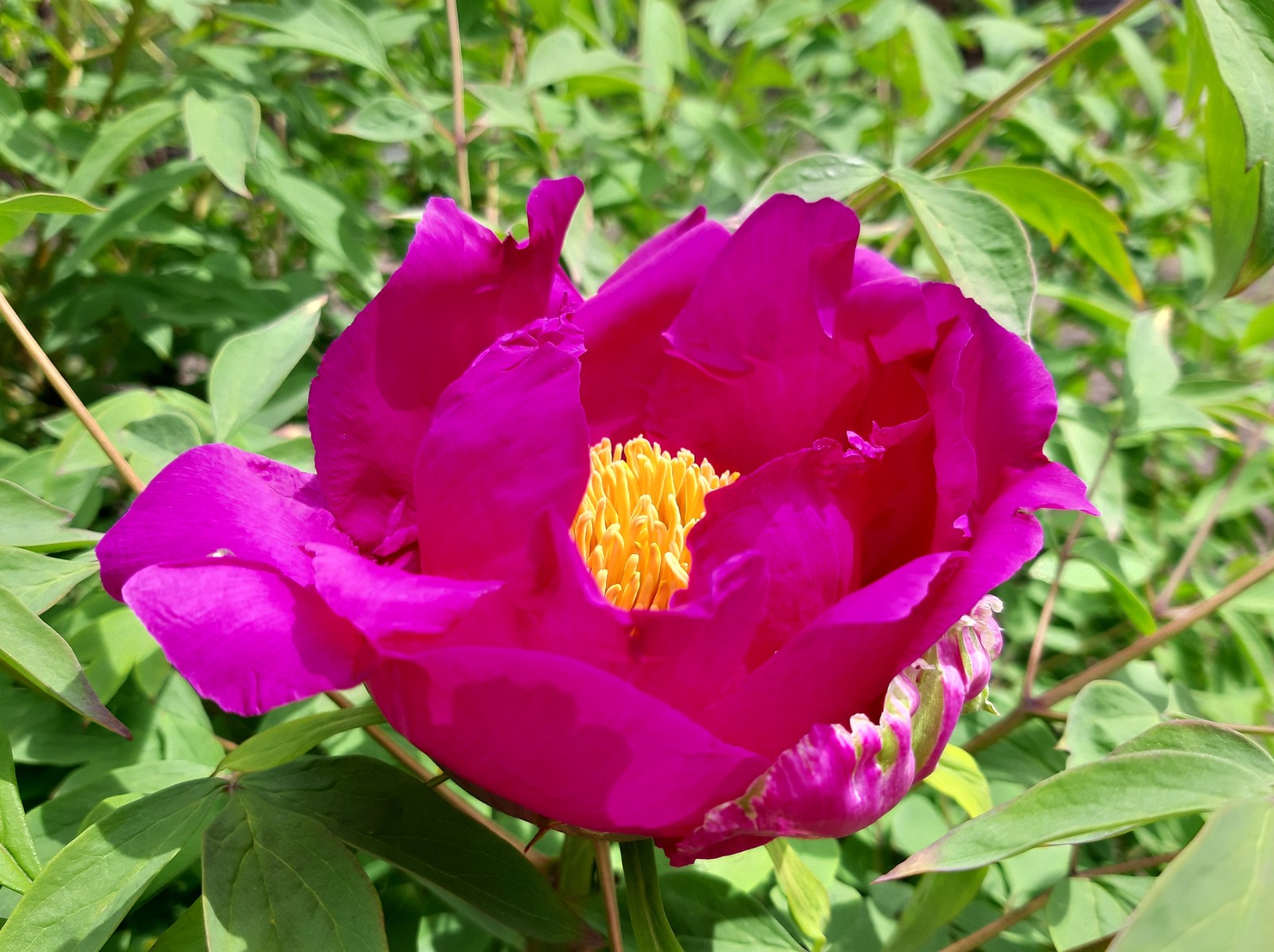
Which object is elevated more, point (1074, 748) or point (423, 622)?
point (423, 622)

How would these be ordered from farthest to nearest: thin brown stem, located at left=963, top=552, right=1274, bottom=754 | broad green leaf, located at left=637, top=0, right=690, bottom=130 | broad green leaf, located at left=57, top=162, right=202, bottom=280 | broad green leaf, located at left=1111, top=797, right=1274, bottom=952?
1. broad green leaf, located at left=637, top=0, right=690, bottom=130
2. broad green leaf, located at left=57, top=162, right=202, bottom=280
3. thin brown stem, located at left=963, top=552, right=1274, bottom=754
4. broad green leaf, located at left=1111, top=797, right=1274, bottom=952

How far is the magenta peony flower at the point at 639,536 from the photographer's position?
12.1 inches

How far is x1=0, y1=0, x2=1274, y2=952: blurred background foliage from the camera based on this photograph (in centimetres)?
49

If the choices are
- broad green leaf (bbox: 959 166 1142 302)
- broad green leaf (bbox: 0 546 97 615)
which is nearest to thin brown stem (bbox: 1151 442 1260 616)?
broad green leaf (bbox: 959 166 1142 302)

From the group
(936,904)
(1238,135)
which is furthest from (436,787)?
(1238,135)

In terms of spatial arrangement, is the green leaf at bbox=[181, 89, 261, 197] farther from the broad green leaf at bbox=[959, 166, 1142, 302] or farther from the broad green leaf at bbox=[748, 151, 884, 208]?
the broad green leaf at bbox=[959, 166, 1142, 302]

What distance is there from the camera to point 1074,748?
1.62ft

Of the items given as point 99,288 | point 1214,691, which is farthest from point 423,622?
point 1214,691

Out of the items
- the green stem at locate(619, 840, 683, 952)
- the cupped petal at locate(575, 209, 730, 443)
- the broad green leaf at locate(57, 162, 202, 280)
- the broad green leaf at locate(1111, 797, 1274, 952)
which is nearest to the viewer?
the broad green leaf at locate(1111, 797, 1274, 952)

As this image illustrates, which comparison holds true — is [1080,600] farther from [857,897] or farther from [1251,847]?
[1251,847]

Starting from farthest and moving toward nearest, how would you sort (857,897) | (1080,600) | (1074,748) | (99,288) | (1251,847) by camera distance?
(1080,600)
(99,288)
(857,897)
(1074,748)
(1251,847)

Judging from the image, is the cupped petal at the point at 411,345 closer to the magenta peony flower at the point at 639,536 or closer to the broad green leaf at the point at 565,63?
the magenta peony flower at the point at 639,536

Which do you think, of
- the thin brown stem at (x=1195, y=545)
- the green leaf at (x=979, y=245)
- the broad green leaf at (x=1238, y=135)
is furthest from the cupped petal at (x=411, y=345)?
the thin brown stem at (x=1195, y=545)

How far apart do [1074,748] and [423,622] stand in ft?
1.22
